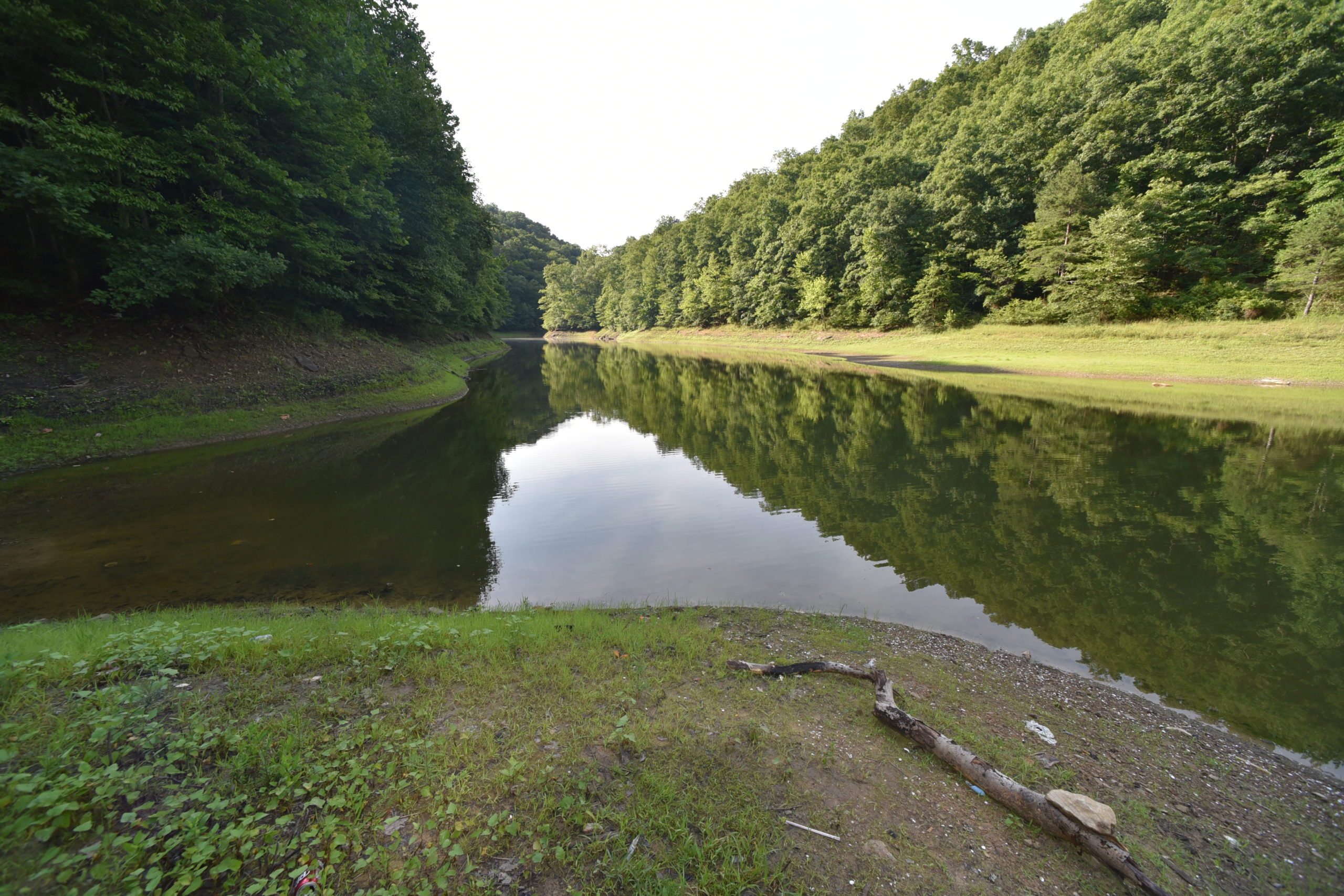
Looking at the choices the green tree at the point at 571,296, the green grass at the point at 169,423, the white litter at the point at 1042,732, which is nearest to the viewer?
the white litter at the point at 1042,732

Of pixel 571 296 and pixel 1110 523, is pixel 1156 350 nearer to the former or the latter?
pixel 1110 523

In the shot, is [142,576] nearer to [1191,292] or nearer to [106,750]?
[106,750]

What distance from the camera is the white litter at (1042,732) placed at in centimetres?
427

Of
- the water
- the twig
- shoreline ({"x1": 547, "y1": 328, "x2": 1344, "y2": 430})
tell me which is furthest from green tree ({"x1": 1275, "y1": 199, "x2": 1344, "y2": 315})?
the twig

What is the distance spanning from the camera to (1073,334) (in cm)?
3216

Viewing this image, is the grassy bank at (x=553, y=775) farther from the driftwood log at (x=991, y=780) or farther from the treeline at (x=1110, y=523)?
the treeline at (x=1110, y=523)

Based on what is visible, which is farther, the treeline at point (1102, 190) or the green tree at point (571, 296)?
the green tree at point (571, 296)

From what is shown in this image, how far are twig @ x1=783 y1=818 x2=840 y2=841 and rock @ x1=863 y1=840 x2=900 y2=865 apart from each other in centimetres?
17

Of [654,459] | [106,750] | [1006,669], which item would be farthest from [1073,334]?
[106,750]

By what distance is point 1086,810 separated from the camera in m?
3.10

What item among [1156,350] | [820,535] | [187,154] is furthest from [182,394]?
[1156,350]

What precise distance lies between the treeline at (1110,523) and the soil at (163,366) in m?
12.4

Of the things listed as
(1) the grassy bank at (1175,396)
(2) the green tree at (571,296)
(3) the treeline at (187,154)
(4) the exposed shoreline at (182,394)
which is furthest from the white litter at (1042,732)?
(2) the green tree at (571,296)

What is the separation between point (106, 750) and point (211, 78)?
20.0 meters
